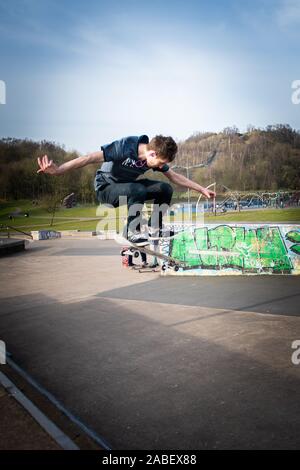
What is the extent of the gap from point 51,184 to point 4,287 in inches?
360

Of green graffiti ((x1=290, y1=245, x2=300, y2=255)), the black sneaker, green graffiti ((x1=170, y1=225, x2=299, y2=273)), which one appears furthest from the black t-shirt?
green graffiti ((x1=290, y1=245, x2=300, y2=255))

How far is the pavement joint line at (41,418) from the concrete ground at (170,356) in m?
0.81

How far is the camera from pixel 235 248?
20.6m

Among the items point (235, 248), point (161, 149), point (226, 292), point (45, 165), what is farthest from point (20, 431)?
point (235, 248)

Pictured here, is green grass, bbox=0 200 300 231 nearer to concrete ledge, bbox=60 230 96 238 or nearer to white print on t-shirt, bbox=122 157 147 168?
Result: concrete ledge, bbox=60 230 96 238

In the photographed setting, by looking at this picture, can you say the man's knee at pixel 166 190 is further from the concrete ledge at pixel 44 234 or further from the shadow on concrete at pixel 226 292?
the concrete ledge at pixel 44 234

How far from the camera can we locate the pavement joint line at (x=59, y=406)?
5.58 m

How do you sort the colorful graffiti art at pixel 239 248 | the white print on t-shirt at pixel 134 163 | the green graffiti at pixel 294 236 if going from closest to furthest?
the white print on t-shirt at pixel 134 163, the green graffiti at pixel 294 236, the colorful graffiti art at pixel 239 248

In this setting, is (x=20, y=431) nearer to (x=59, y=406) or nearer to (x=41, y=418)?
(x=41, y=418)

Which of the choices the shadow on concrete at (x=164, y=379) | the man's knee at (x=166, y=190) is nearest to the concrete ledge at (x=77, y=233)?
the shadow on concrete at (x=164, y=379)

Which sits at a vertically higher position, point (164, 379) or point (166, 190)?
point (166, 190)

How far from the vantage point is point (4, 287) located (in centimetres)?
2027

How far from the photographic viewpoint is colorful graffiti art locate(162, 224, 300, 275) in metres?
19.5

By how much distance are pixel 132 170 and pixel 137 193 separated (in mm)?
353
